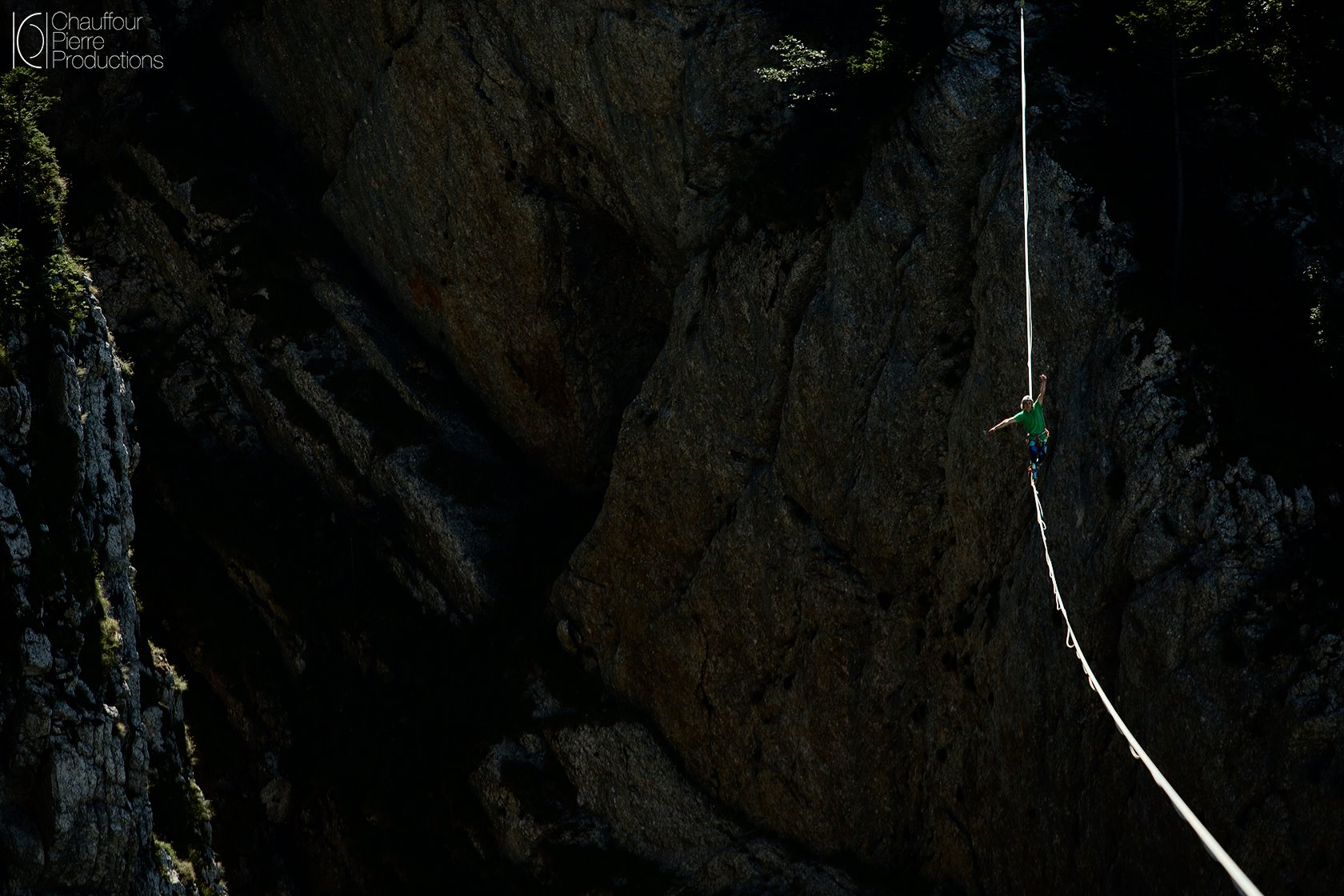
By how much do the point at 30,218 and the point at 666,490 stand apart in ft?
48.8

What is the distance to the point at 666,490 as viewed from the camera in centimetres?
2948

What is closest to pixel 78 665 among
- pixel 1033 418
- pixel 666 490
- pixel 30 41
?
pixel 666 490

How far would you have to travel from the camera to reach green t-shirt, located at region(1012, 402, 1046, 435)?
1952cm

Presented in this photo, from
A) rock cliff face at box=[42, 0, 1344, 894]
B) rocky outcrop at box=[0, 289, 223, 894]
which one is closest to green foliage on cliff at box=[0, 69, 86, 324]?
rocky outcrop at box=[0, 289, 223, 894]

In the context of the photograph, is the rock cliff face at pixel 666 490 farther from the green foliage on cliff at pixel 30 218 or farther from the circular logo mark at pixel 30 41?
the green foliage on cliff at pixel 30 218

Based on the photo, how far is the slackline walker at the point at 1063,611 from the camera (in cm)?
856

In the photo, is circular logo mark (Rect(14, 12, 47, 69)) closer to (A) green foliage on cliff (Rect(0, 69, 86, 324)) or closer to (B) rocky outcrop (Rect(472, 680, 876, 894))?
(A) green foliage on cliff (Rect(0, 69, 86, 324))

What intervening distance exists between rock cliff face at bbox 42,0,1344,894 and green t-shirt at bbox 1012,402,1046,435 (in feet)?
5.13

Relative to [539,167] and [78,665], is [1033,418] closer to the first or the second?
[78,665]

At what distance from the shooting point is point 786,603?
88.3ft

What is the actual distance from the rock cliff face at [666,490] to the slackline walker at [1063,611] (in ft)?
1.54

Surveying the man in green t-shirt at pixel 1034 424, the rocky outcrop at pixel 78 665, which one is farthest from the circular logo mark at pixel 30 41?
the man in green t-shirt at pixel 1034 424

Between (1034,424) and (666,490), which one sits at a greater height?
(666,490)

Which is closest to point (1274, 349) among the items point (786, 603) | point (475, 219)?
point (786, 603)
